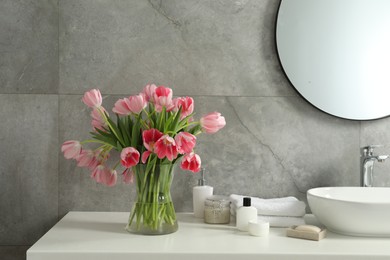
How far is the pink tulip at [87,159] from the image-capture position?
182cm

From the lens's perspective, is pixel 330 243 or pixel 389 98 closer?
pixel 330 243

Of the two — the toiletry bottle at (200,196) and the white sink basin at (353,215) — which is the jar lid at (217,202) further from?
the white sink basin at (353,215)

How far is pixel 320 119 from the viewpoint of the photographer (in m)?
2.14

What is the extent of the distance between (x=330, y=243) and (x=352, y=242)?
3.2 inches

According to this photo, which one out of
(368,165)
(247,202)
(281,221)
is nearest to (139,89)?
(247,202)

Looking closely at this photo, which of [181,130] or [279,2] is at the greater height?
[279,2]

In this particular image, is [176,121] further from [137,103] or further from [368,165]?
[368,165]

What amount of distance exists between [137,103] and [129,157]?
18cm

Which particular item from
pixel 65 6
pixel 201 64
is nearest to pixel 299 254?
pixel 201 64

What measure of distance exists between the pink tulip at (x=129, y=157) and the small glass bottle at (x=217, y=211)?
0.40m

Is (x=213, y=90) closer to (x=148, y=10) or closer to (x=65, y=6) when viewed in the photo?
(x=148, y=10)

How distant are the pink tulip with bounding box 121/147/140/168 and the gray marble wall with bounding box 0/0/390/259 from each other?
0.47m

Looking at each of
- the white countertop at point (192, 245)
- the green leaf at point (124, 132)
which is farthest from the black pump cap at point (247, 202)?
the green leaf at point (124, 132)

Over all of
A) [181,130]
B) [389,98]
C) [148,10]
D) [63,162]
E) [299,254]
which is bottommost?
[299,254]
